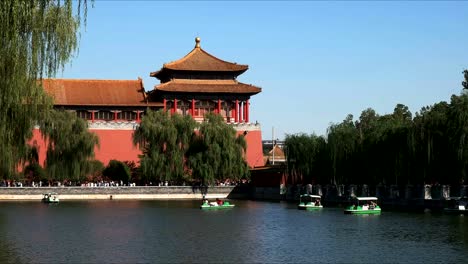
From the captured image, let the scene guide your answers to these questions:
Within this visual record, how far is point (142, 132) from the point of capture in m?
46.6

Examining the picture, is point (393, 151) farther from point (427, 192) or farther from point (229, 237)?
point (229, 237)

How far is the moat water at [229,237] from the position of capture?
1880 centimetres

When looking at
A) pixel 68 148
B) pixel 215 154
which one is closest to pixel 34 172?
pixel 68 148

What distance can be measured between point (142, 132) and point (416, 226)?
23.5 metres

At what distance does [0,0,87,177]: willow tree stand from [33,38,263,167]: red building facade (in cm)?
3366

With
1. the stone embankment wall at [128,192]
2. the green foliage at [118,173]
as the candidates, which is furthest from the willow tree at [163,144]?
the green foliage at [118,173]

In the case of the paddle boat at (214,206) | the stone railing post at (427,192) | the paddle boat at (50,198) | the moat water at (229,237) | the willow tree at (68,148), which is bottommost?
the moat water at (229,237)

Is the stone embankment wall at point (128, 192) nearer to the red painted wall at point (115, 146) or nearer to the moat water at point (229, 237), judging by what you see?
the red painted wall at point (115, 146)

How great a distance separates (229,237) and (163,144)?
A: 2364 centimetres

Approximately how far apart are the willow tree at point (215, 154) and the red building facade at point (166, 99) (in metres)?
5.95

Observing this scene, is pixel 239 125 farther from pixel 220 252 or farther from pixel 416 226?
pixel 220 252

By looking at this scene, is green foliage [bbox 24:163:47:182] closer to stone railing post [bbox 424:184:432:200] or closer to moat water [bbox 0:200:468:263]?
moat water [bbox 0:200:468:263]

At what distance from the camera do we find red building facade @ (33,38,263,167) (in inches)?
2034

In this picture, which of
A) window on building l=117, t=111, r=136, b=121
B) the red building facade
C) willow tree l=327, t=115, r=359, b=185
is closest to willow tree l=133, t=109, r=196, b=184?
the red building facade
